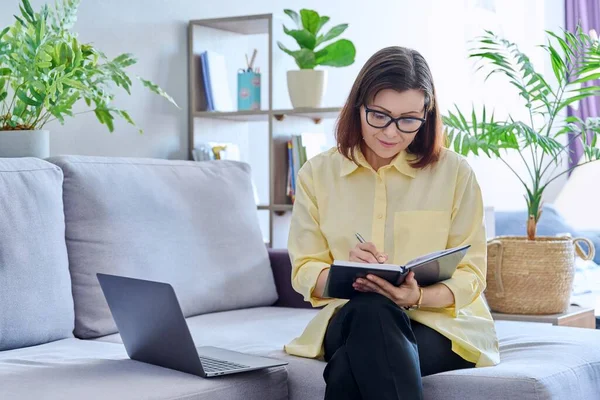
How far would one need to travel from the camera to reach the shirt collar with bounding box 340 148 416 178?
6.35ft

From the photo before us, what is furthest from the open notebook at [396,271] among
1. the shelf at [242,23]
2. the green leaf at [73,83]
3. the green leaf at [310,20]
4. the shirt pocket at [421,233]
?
the shelf at [242,23]

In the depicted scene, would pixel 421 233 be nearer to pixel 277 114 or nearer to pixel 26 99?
pixel 26 99

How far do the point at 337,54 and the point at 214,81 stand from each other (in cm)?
56

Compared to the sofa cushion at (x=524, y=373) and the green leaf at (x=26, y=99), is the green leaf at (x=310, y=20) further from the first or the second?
the sofa cushion at (x=524, y=373)

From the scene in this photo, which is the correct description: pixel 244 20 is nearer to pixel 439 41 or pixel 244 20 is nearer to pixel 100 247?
pixel 100 247

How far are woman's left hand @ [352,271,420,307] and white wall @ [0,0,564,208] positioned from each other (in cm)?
167

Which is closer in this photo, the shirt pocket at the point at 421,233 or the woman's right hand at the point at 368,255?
the woman's right hand at the point at 368,255

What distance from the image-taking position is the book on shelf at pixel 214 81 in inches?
139

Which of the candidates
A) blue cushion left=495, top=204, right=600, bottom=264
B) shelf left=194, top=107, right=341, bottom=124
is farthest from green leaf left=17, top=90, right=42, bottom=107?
blue cushion left=495, top=204, right=600, bottom=264

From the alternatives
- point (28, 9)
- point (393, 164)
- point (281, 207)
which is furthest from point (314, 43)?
point (393, 164)

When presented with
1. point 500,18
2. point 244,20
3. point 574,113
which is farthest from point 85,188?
point 574,113

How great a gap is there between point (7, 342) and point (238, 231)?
2.91 feet

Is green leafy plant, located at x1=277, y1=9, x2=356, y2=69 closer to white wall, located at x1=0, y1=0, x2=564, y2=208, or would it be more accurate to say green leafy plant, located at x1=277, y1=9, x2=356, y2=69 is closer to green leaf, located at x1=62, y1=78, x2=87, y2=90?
white wall, located at x1=0, y1=0, x2=564, y2=208

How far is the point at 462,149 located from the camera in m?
2.84
